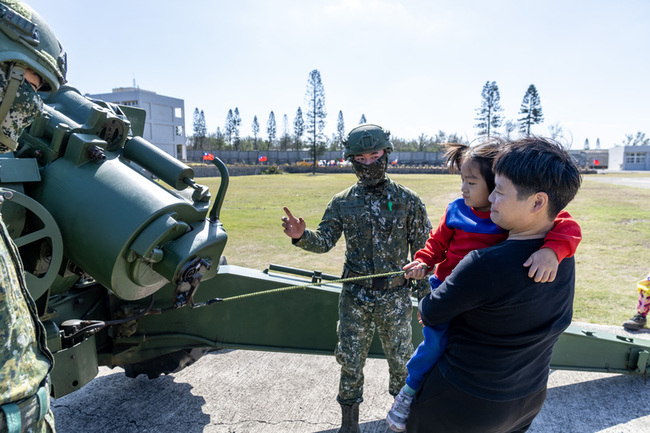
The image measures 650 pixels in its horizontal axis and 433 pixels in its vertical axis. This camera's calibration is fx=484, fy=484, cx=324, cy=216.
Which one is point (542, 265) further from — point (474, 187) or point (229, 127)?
point (229, 127)

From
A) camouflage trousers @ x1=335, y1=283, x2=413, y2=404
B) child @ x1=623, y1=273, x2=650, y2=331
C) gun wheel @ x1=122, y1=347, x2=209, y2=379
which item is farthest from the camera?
child @ x1=623, y1=273, x2=650, y2=331

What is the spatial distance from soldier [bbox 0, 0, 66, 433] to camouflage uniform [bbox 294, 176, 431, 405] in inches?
71.5

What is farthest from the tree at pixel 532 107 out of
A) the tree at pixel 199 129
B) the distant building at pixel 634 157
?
the tree at pixel 199 129

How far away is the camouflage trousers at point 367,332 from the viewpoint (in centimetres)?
291

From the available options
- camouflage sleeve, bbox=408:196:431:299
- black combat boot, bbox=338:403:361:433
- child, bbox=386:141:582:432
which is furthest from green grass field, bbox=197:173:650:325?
child, bbox=386:141:582:432

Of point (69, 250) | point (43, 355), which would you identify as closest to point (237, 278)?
point (69, 250)

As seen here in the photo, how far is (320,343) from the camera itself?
326cm

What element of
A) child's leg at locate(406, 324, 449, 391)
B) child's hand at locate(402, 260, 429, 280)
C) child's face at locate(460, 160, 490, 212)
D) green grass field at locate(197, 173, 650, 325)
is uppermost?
child's face at locate(460, 160, 490, 212)

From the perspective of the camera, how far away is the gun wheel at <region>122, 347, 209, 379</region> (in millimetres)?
3297

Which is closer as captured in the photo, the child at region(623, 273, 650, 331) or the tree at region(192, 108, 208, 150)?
the child at region(623, 273, 650, 331)

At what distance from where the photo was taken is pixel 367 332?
2.97 meters

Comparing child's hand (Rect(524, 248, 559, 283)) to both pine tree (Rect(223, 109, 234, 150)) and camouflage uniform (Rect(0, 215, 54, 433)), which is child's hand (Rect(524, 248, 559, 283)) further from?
pine tree (Rect(223, 109, 234, 150))

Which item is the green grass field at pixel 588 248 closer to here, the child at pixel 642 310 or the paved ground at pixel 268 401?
the child at pixel 642 310

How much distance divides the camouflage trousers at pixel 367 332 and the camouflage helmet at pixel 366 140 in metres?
0.85
